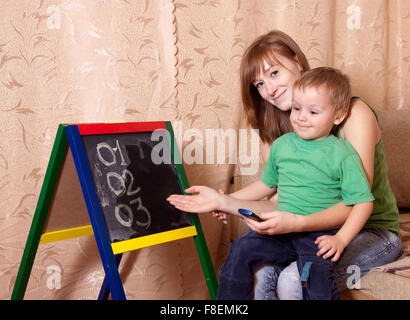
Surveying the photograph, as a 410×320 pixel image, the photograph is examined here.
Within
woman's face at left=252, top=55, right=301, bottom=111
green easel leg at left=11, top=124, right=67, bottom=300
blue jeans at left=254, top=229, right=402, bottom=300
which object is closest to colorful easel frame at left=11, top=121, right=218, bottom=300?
green easel leg at left=11, top=124, right=67, bottom=300

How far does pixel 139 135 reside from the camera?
136 cm

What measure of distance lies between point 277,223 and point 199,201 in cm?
30

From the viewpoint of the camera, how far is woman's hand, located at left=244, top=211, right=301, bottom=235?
110 centimetres

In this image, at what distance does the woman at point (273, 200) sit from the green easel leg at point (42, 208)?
0.41 m

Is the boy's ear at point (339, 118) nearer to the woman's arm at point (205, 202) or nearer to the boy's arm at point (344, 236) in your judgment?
the boy's arm at point (344, 236)

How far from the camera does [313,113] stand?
1.17m

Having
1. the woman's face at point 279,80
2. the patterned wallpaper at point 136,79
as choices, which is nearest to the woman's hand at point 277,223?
the woman's face at point 279,80

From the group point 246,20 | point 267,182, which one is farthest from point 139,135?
point 246,20

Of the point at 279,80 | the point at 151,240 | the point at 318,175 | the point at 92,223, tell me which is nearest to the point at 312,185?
the point at 318,175

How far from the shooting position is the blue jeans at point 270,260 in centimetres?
107

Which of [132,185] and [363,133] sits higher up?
[363,133]

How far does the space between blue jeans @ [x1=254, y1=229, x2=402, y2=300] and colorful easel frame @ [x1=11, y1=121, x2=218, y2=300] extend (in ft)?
0.80

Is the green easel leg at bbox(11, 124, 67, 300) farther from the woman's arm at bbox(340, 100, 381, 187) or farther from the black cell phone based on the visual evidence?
the woman's arm at bbox(340, 100, 381, 187)

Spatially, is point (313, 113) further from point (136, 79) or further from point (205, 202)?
point (136, 79)
